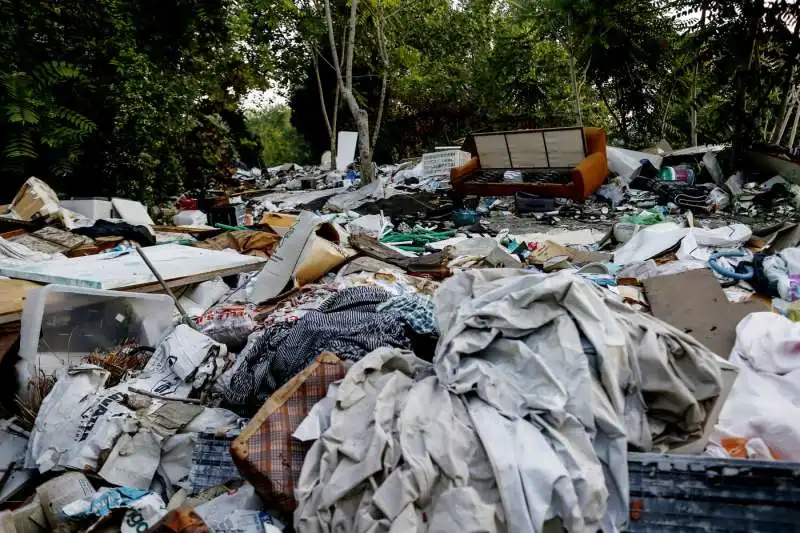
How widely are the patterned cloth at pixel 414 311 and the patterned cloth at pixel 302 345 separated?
2.3 inches

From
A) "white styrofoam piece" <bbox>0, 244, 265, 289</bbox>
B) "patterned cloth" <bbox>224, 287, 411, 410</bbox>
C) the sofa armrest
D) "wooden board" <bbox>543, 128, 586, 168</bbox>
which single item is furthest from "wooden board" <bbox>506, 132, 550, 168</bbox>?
"patterned cloth" <bbox>224, 287, 411, 410</bbox>

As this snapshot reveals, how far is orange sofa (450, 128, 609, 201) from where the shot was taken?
8148 millimetres

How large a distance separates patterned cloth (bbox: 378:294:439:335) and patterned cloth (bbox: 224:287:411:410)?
0.06 meters

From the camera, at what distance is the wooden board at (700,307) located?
119 inches

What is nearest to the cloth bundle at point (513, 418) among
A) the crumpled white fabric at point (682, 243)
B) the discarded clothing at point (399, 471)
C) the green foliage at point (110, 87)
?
the discarded clothing at point (399, 471)

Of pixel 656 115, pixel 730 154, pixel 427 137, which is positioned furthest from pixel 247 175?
pixel 730 154

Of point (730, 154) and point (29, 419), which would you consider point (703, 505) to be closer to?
point (29, 419)

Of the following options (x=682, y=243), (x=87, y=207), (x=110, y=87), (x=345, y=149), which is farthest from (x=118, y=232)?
(x=345, y=149)

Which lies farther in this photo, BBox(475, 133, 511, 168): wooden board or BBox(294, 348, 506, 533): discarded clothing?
BBox(475, 133, 511, 168): wooden board

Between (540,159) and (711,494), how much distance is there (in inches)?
310

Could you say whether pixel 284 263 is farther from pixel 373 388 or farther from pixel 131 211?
pixel 131 211

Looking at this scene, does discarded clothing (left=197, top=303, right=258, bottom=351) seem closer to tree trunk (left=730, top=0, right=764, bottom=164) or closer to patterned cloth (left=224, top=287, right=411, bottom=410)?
patterned cloth (left=224, top=287, right=411, bottom=410)

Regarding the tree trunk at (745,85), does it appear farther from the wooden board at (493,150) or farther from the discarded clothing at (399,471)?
the discarded clothing at (399,471)

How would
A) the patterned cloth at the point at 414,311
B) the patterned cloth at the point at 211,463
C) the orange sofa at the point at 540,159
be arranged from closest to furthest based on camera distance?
the patterned cloth at the point at 211,463 < the patterned cloth at the point at 414,311 < the orange sofa at the point at 540,159
